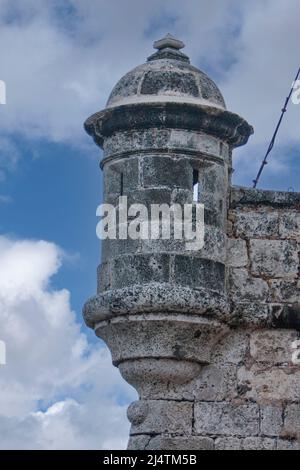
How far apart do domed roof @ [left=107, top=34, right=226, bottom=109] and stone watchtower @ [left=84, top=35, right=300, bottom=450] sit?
0.01 metres

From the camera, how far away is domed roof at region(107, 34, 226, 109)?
926 cm

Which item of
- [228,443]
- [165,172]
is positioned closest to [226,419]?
[228,443]

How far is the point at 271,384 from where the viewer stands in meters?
9.18

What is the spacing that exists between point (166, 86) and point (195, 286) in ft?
5.21

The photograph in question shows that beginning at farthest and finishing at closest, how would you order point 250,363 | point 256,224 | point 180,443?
point 256,224 < point 250,363 < point 180,443

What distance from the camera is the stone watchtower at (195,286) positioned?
889cm

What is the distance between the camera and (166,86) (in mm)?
9297

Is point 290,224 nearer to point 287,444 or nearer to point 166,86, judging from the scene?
point 166,86

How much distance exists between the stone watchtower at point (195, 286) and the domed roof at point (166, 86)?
1cm

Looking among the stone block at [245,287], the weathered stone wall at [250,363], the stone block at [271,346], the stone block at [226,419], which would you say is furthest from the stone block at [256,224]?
the stone block at [226,419]

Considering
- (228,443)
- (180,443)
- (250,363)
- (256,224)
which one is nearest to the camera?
(180,443)

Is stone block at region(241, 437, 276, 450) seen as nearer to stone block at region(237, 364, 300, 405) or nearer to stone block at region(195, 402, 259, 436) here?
stone block at region(195, 402, 259, 436)

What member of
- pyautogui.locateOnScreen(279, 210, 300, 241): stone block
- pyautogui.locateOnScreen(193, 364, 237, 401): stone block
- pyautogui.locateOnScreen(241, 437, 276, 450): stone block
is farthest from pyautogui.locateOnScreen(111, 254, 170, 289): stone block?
pyautogui.locateOnScreen(241, 437, 276, 450): stone block

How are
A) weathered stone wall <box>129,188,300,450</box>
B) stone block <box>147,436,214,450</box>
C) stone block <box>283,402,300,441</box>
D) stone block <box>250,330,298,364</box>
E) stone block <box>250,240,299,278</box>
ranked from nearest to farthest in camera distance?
stone block <box>147,436,214,450</box> → weathered stone wall <box>129,188,300,450</box> → stone block <box>283,402,300,441</box> → stone block <box>250,330,298,364</box> → stone block <box>250,240,299,278</box>
